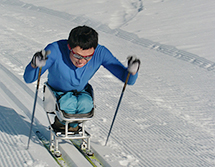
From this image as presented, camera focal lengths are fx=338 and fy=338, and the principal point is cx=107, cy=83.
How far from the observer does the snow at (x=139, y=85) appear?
3.04 metres

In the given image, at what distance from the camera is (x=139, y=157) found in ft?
9.64

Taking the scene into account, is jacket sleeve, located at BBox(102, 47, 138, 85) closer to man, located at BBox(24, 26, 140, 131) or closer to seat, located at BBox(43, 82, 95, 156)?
man, located at BBox(24, 26, 140, 131)

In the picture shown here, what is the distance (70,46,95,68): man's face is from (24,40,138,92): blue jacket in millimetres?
75

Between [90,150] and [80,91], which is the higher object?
[80,91]

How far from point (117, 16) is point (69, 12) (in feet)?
4.48

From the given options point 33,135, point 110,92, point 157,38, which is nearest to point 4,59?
point 110,92

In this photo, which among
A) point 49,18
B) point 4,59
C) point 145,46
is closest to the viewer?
point 4,59

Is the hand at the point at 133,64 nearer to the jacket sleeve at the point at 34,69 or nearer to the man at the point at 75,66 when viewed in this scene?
the man at the point at 75,66

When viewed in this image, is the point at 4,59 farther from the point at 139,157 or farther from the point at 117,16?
the point at 117,16

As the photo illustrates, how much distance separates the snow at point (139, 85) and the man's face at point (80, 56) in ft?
2.74

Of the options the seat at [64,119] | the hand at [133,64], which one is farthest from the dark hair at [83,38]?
the seat at [64,119]

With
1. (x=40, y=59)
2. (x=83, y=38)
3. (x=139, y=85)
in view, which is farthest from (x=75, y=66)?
(x=139, y=85)

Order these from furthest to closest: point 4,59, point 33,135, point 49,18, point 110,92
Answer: point 49,18, point 4,59, point 110,92, point 33,135

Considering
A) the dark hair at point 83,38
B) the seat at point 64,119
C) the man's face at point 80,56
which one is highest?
the dark hair at point 83,38
